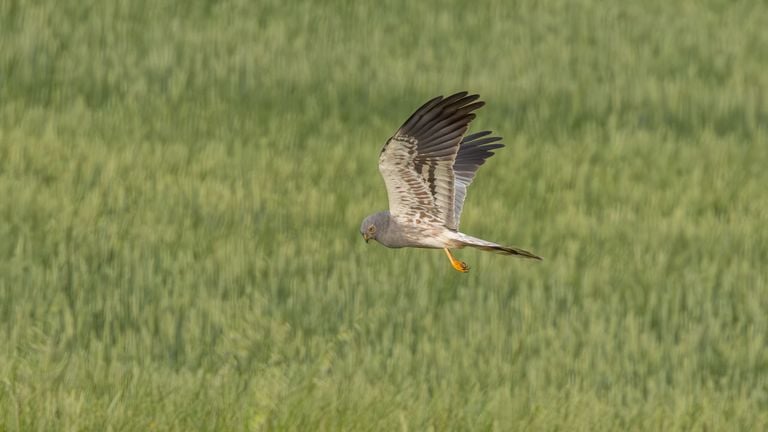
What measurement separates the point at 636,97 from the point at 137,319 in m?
6.05

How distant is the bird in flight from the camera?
588 cm

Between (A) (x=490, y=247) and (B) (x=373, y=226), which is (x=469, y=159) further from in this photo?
(A) (x=490, y=247)

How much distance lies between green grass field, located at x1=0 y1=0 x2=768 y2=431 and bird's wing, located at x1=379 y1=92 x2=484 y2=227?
0.70m

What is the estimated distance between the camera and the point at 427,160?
5945mm

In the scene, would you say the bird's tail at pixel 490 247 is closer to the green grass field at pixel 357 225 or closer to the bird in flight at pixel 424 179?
the bird in flight at pixel 424 179

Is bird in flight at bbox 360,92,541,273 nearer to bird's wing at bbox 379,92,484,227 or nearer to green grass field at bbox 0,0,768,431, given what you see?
bird's wing at bbox 379,92,484,227

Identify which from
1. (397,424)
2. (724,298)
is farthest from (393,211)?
(724,298)

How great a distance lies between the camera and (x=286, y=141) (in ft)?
34.6

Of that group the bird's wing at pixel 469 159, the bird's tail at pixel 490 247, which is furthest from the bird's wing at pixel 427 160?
the bird's wing at pixel 469 159

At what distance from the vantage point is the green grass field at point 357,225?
6.43 m

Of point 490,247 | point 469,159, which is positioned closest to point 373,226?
point 490,247

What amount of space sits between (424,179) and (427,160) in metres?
0.08

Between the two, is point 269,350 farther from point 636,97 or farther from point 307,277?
point 636,97

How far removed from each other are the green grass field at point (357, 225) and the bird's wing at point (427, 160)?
701 mm
